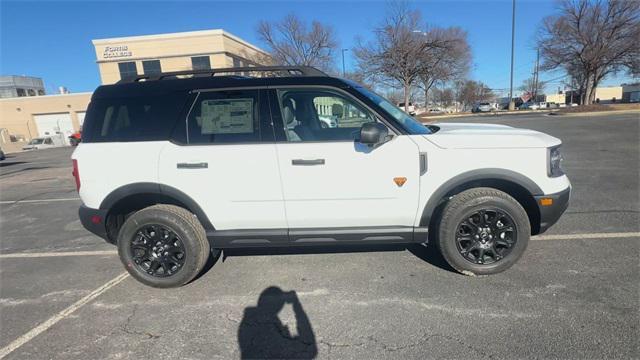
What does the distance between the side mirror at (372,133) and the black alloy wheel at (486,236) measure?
1.10 meters

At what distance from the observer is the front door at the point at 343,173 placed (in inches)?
127

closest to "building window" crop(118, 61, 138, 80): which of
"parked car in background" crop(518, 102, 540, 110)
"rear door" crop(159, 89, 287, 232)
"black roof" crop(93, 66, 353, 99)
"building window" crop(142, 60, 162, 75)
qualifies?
"building window" crop(142, 60, 162, 75)

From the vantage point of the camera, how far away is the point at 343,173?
3.24 metres

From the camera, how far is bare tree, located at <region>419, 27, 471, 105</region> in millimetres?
31234

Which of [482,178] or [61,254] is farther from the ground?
[482,178]

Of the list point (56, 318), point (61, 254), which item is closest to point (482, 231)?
point (56, 318)

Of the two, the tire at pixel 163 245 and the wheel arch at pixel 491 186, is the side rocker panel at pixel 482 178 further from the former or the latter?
the tire at pixel 163 245

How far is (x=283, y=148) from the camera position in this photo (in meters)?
3.27

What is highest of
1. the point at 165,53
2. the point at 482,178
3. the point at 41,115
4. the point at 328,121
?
the point at 165,53

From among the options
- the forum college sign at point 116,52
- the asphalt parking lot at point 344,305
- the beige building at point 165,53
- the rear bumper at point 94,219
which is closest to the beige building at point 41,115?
the beige building at point 165,53

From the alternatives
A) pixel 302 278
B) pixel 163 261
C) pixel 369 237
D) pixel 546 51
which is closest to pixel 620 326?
pixel 369 237

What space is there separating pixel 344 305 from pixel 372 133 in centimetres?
151

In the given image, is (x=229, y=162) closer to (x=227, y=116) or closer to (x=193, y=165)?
(x=193, y=165)

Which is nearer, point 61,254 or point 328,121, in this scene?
point 328,121
